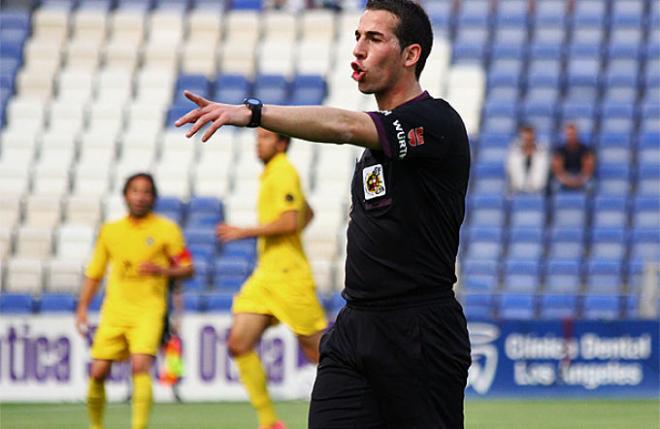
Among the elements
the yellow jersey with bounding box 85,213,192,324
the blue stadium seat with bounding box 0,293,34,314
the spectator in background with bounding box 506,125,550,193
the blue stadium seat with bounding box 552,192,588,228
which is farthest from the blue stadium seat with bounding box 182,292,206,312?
the yellow jersey with bounding box 85,213,192,324

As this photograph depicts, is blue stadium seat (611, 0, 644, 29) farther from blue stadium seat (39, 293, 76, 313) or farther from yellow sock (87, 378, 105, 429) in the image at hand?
yellow sock (87, 378, 105, 429)

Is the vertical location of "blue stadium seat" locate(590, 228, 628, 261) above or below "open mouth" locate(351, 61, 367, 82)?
below

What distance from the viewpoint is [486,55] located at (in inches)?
887

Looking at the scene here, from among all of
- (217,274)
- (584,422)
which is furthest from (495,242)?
(584,422)

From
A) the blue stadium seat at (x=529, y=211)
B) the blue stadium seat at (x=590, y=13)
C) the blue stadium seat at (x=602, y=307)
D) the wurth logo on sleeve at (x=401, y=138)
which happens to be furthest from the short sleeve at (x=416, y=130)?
the blue stadium seat at (x=590, y=13)

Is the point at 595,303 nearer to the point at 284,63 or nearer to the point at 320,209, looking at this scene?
the point at 320,209

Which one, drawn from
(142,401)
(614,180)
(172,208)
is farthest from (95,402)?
(614,180)

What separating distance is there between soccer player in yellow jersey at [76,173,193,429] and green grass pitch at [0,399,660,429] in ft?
5.18

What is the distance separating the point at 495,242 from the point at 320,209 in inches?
93.5

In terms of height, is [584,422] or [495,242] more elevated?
[495,242]

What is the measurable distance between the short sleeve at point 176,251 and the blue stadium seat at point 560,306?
7120 millimetres

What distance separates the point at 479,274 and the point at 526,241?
110 cm

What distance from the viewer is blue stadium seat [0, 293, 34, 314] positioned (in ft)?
55.0

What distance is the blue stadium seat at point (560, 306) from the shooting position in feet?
55.6
